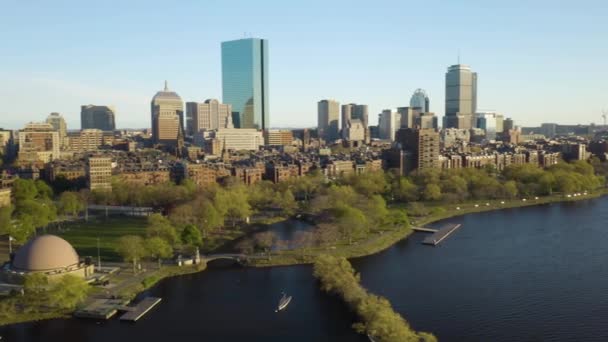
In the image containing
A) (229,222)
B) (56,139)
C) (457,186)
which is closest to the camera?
(229,222)

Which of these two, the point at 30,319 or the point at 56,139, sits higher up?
the point at 56,139

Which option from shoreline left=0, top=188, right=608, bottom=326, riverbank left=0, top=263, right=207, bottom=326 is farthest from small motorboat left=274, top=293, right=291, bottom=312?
riverbank left=0, top=263, right=207, bottom=326

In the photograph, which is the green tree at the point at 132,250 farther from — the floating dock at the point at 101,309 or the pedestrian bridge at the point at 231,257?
the floating dock at the point at 101,309

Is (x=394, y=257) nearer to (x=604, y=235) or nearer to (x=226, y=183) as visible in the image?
(x=604, y=235)

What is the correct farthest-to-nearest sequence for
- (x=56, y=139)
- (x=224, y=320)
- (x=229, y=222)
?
(x=56, y=139) < (x=229, y=222) < (x=224, y=320)

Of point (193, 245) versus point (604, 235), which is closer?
point (193, 245)

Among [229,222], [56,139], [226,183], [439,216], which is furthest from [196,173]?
[56,139]

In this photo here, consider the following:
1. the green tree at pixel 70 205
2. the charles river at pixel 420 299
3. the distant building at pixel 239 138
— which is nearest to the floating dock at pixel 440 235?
the charles river at pixel 420 299

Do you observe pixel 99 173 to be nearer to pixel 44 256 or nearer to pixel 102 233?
pixel 102 233

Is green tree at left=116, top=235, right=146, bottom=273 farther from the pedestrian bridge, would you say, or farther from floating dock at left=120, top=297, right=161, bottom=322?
floating dock at left=120, top=297, right=161, bottom=322
